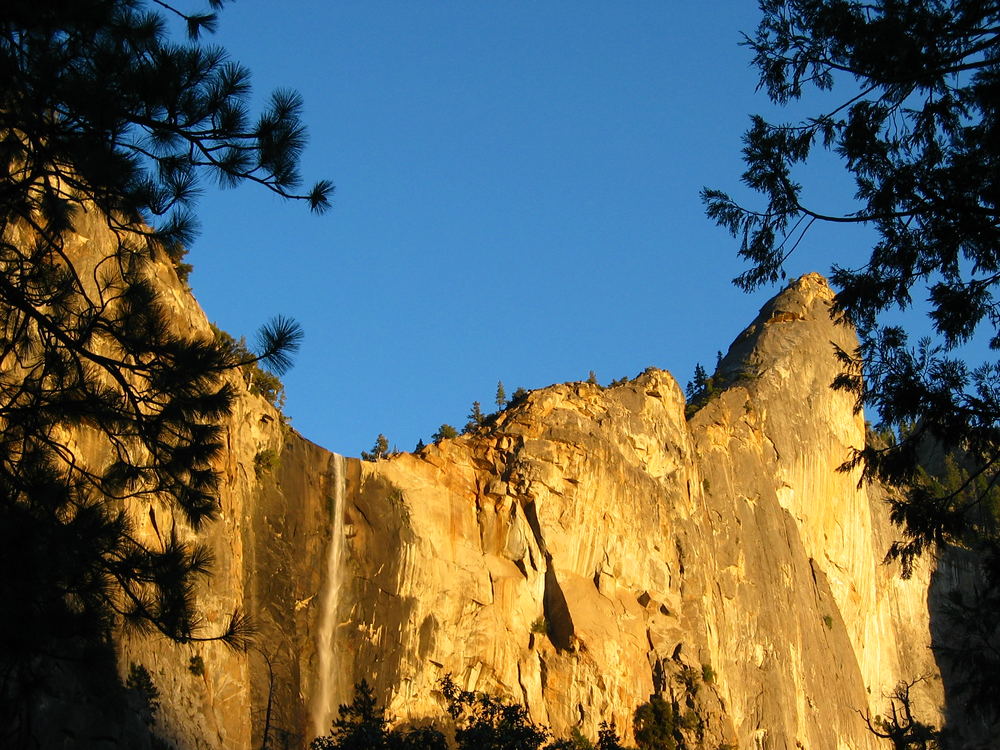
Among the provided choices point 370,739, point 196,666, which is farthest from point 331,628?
point 370,739

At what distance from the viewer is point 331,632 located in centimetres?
3152

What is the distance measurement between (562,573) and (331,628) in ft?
26.2

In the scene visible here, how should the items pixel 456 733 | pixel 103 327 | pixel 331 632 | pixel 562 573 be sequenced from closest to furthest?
1. pixel 103 327
2. pixel 456 733
3. pixel 331 632
4. pixel 562 573

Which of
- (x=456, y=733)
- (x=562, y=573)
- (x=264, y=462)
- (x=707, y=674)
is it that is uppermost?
(x=264, y=462)

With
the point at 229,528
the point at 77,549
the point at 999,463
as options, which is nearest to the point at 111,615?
the point at 77,549

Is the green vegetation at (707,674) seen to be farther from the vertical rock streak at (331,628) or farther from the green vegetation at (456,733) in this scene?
the green vegetation at (456,733)

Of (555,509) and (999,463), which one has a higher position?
(555,509)

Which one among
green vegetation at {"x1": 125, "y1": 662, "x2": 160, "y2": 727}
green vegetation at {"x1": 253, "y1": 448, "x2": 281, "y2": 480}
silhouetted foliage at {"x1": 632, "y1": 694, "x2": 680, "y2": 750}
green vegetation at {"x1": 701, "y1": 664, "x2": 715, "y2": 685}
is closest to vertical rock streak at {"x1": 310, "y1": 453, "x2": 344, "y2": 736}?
green vegetation at {"x1": 253, "y1": 448, "x2": 281, "y2": 480}

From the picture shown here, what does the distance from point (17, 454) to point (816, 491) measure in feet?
143

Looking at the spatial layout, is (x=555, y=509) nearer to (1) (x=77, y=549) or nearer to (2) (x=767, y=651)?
(2) (x=767, y=651)

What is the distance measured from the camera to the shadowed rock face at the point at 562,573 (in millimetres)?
29906

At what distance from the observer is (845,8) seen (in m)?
12.7

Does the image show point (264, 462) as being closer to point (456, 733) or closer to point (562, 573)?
point (562, 573)

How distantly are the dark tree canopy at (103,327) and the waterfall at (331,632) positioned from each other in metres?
19.0
